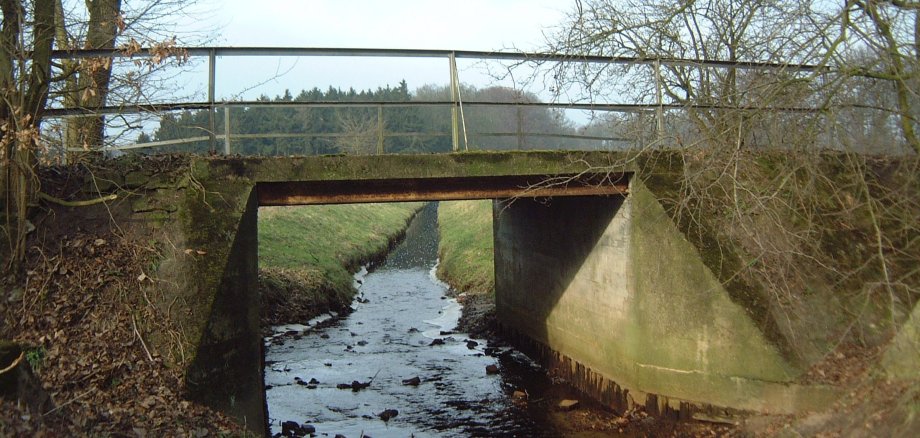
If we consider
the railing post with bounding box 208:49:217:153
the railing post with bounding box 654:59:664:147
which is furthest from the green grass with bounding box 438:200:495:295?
the railing post with bounding box 208:49:217:153

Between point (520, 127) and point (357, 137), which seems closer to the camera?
point (520, 127)

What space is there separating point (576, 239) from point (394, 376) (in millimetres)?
4671

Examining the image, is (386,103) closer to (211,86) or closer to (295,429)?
(211,86)

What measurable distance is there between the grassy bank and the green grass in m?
3.54

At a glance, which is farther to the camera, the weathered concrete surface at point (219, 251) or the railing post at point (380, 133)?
the railing post at point (380, 133)

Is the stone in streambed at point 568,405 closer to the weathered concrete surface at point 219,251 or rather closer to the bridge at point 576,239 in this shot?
the bridge at point 576,239

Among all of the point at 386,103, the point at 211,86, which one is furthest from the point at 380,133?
the point at 211,86

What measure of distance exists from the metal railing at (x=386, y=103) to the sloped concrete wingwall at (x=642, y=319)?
5.69ft

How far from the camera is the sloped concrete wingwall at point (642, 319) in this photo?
397 inches

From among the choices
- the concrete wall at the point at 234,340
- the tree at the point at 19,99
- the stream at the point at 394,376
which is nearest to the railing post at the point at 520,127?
the concrete wall at the point at 234,340

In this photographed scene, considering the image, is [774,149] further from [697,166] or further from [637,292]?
[637,292]

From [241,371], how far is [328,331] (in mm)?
8476

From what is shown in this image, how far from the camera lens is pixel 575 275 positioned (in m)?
13.9

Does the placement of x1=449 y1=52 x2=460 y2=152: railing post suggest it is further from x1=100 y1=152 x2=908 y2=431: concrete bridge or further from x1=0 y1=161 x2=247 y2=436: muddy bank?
x1=0 y1=161 x2=247 y2=436: muddy bank
